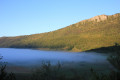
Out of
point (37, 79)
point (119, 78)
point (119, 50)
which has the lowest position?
point (37, 79)

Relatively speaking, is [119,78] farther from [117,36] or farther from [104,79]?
[117,36]

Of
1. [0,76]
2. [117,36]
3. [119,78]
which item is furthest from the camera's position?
[117,36]

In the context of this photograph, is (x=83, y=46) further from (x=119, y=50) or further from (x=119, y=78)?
(x=119, y=78)

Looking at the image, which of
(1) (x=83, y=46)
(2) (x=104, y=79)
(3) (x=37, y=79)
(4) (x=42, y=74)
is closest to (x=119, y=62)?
(2) (x=104, y=79)

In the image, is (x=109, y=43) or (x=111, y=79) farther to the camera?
(x=109, y=43)

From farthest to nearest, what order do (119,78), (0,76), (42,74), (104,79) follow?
(42,74), (0,76), (119,78), (104,79)

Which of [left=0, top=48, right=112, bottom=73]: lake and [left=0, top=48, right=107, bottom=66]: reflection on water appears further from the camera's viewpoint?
[left=0, top=48, right=107, bottom=66]: reflection on water

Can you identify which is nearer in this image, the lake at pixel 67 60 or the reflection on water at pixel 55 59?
the lake at pixel 67 60

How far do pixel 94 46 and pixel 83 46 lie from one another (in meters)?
14.2

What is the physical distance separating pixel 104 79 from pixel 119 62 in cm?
883

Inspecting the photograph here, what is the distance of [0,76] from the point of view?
20.0 m

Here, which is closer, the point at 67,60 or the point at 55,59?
the point at 67,60

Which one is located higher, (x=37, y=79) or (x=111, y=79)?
(x=111, y=79)

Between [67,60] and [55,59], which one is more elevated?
[55,59]
